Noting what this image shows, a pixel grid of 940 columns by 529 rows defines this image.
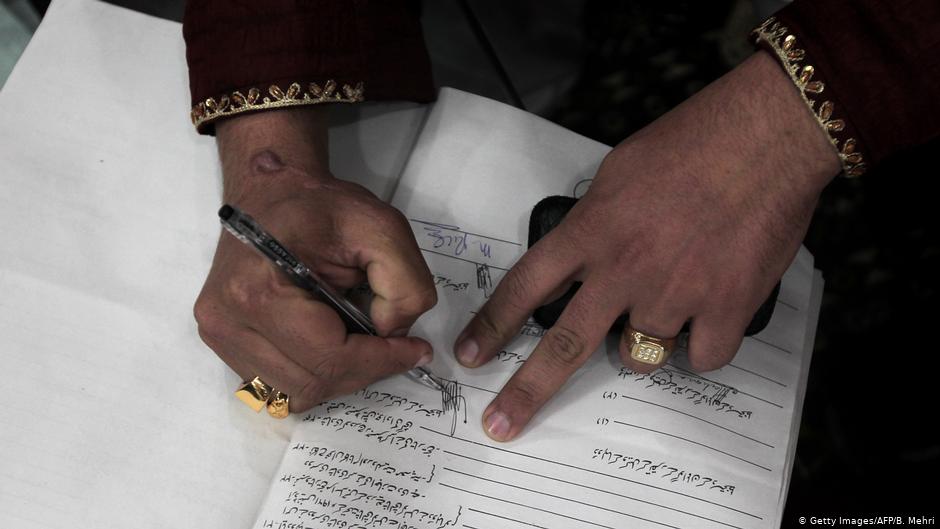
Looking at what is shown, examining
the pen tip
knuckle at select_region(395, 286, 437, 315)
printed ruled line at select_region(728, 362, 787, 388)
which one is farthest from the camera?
printed ruled line at select_region(728, 362, 787, 388)

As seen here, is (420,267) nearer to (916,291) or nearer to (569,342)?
Result: (569,342)

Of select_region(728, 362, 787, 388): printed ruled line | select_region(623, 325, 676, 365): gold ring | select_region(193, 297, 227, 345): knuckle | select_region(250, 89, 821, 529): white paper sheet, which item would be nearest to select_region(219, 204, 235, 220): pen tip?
select_region(193, 297, 227, 345): knuckle

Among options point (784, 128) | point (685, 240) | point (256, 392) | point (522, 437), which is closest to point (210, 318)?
point (256, 392)

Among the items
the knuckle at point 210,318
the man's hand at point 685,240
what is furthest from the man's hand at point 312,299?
the man's hand at point 685,240

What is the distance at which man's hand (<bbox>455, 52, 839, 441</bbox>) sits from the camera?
69 cm

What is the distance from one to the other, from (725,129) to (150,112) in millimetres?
593

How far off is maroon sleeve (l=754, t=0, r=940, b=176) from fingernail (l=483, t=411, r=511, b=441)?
0.37 m

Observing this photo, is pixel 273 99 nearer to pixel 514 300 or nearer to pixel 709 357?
pixel 514 300

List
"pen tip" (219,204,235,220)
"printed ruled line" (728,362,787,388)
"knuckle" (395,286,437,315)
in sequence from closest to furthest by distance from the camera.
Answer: "pen tip" (219,204,235,220) → "knuckle" (395,286,437,315) → "printed ruled line" (728,362,787,388)

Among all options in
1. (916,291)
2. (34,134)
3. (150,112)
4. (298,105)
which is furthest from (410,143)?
(916,291)

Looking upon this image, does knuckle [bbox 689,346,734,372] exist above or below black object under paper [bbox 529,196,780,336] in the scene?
below

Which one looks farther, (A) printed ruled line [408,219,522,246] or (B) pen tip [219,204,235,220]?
(A) printed ruled line [408,219,522,246]

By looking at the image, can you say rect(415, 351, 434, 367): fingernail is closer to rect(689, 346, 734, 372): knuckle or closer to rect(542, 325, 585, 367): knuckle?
rect(542, 325, 585, 367): knuckle

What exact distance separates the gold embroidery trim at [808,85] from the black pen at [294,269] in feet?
1.33
